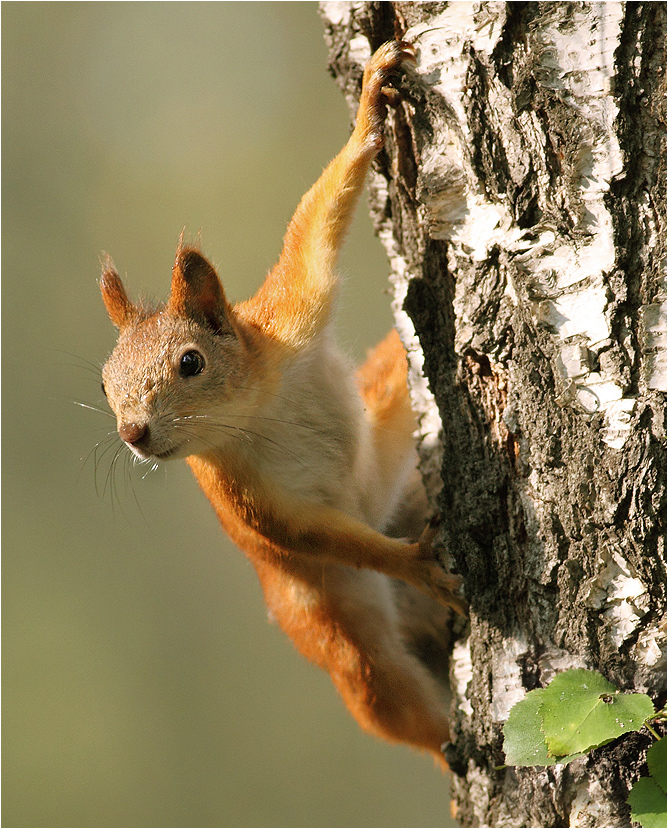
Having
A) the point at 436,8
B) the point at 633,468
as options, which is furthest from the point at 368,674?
the point at 436,8

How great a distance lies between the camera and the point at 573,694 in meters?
1.92

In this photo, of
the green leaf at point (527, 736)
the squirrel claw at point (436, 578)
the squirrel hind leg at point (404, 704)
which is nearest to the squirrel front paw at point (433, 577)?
the squirrel claw at point (436, 578)

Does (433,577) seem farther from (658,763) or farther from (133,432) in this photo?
(133,432)

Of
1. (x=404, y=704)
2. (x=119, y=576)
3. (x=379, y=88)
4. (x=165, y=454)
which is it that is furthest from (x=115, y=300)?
(x=119, y=576)

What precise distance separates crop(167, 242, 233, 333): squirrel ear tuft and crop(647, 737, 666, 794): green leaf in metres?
1.86

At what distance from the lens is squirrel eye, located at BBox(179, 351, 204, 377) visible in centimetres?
264

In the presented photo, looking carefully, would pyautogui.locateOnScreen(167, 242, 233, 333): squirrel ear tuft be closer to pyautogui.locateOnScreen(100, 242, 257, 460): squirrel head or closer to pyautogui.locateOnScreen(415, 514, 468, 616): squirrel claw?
pyautogui.locateOnScreen(100, 242, 257, 460): squirrel head

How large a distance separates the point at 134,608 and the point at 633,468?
807 centimetres

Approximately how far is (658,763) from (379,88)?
2.05 metres

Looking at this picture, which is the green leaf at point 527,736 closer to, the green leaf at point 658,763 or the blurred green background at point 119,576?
the green leaf at point 658,763

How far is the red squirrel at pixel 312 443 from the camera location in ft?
8.56

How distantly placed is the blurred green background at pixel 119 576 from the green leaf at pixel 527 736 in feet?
21.6

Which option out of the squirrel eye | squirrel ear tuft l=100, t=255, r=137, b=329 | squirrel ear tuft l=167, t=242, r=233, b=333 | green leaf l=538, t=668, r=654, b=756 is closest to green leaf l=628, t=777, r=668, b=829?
green leaf l=538, t=668, r=654, b=756

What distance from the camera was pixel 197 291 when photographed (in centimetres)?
279
